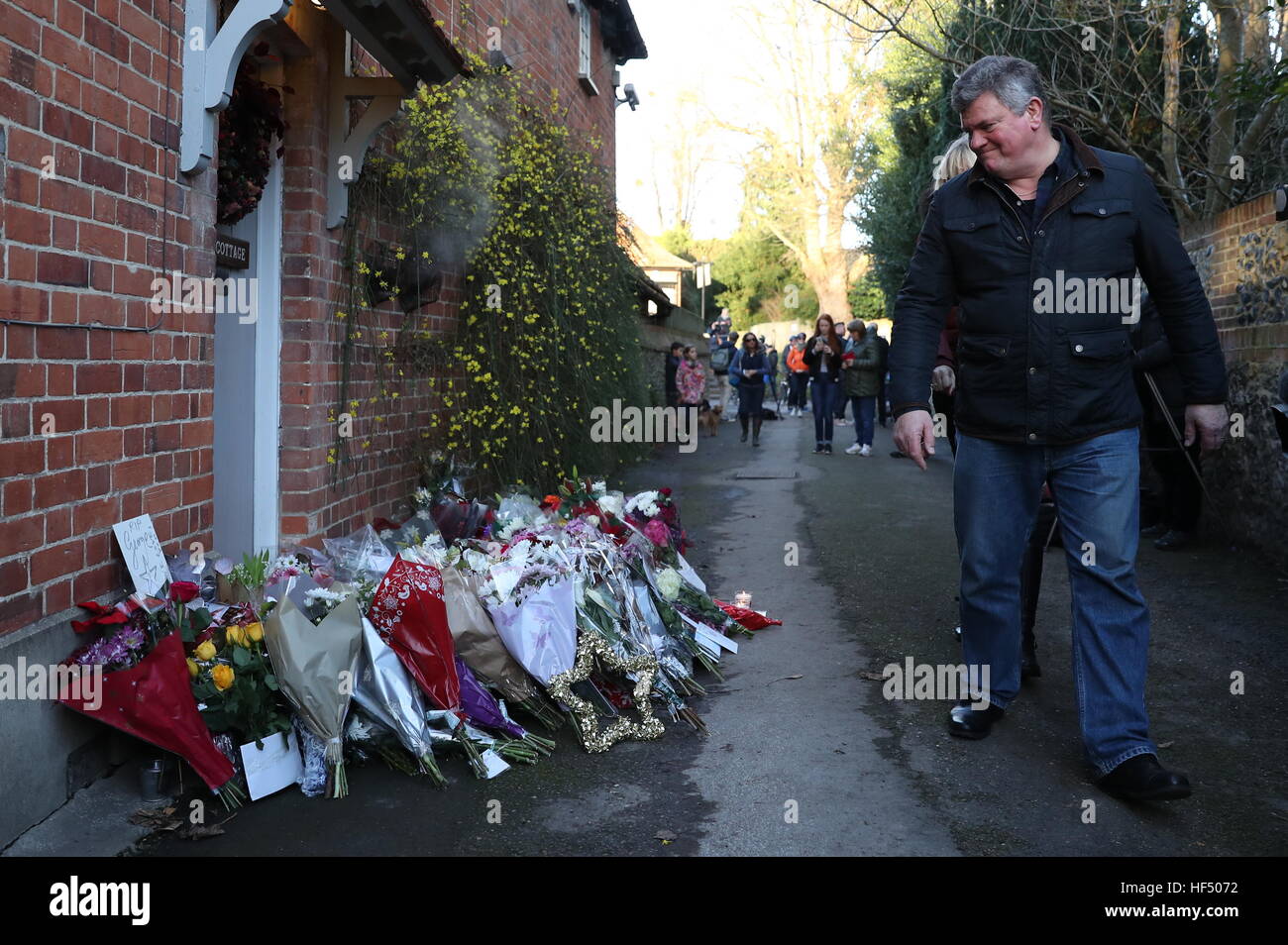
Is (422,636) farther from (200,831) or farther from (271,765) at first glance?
(200,831)

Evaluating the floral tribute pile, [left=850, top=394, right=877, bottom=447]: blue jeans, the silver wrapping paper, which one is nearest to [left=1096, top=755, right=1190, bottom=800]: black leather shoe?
the floral tribute pile

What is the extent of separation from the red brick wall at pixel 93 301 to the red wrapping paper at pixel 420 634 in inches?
33.5

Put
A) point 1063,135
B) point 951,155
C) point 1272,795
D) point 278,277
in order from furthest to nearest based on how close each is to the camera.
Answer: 1. point 278,277
2. point 951,155
3. point 1063,135
4. point 1272,795

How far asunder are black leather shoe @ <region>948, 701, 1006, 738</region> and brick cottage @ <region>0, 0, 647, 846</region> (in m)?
2.84

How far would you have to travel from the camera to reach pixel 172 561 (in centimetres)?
404

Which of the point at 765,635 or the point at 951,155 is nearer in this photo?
the point at 951,155

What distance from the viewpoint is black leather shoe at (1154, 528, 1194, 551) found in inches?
312

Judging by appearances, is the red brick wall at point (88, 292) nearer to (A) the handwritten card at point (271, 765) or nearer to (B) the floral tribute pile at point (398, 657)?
(B) the floral tribute pile at point (398, 657)

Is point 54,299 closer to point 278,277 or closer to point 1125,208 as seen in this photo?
point 278,277

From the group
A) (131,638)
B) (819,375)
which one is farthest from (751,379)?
(131,638)

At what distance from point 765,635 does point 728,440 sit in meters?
13.6

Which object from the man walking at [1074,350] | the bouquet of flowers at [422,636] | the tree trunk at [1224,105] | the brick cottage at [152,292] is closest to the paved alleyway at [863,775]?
the bouquet of flowers at [422,636]

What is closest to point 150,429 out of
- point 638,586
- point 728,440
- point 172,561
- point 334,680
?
point 172,561
